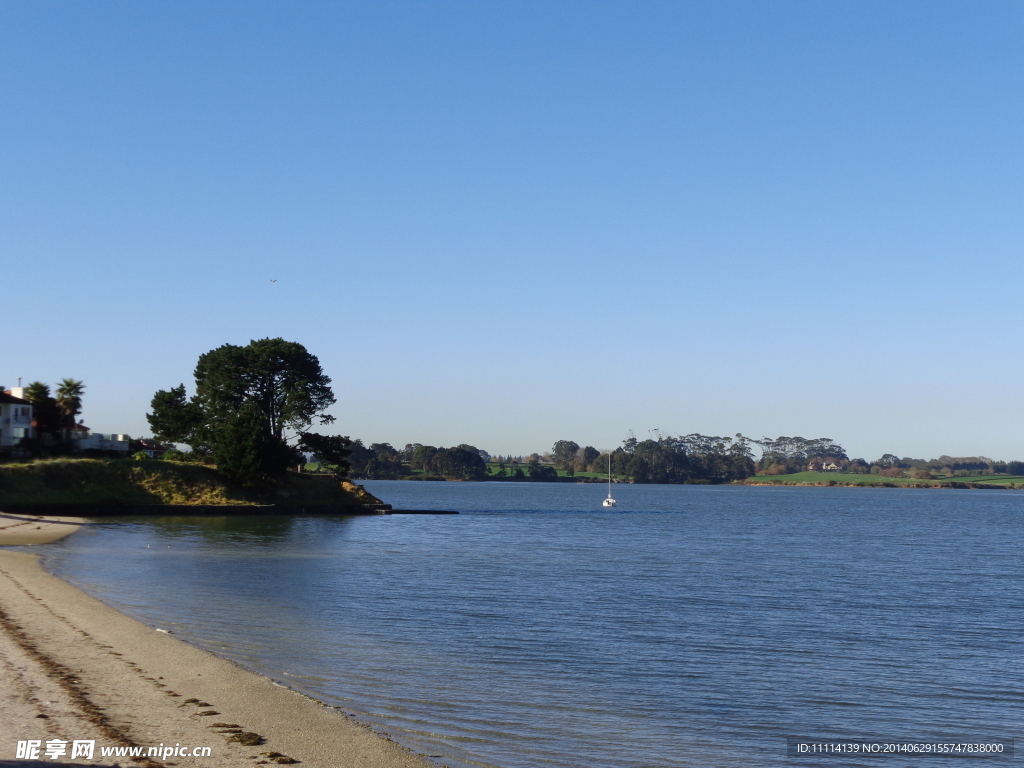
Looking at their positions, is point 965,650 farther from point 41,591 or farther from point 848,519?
point 848,519

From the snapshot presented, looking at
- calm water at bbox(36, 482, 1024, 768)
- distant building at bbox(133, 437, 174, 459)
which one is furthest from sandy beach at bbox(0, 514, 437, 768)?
distant building at bbox(133, 437, 174, 459)

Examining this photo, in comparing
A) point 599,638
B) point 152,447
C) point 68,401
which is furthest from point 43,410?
point 599,638

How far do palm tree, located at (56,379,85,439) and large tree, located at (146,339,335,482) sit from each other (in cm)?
1061

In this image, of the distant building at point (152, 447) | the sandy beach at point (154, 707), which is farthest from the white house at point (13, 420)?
the sandy beach at point (154, 707)

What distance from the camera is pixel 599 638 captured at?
24.8 meters

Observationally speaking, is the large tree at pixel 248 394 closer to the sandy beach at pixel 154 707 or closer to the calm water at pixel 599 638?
the calm water at pixel 599 638

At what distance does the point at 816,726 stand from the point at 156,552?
38.9m

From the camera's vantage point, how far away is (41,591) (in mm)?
28125

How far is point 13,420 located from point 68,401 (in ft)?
29.3

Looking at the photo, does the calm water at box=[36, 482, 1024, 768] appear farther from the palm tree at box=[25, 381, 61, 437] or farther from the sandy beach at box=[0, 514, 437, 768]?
the palm tree at box=[25, 381, 61, 437]

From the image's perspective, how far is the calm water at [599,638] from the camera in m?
15.9

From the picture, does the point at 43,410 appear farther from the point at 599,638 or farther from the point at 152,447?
the point at 599,638

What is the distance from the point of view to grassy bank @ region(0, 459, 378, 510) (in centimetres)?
7550

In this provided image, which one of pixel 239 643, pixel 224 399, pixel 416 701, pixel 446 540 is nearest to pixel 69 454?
pixel 224 399
